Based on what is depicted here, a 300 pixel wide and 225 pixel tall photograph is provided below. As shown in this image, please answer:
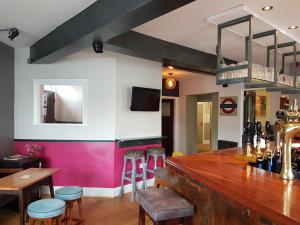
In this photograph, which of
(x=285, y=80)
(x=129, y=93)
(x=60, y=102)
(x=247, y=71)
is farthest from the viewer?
(x=60, y=102)

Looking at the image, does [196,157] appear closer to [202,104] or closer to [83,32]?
[83,32]

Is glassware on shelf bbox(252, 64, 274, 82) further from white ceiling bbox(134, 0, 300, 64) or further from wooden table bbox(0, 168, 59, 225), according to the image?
wooden table bbox(0, 168, 59, 225)

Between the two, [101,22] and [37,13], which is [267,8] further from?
[37,13]

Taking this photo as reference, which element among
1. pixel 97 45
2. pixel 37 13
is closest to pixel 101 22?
pixel 97 45

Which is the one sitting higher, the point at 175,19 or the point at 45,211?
the point at 175,19

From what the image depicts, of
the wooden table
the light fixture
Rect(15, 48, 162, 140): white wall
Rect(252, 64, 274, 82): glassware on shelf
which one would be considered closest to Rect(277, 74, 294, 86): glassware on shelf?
Rect(252, 64, 274, 82): glassware on shelf

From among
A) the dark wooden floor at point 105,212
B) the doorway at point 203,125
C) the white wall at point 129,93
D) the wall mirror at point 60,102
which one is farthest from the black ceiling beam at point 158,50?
the doorway at point 203,125

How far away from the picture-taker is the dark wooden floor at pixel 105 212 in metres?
3.03

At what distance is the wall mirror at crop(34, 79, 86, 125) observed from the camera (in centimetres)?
403

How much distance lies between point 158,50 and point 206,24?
791 millimetres

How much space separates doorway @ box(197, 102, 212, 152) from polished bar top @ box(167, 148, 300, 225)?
19.1ft

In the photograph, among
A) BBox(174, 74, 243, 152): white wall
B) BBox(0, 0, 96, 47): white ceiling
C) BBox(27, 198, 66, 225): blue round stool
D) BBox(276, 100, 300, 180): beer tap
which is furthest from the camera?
BBox(174, 74, 243, 152): white wall

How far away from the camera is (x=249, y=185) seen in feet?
4.91

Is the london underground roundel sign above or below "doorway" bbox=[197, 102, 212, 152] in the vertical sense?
above
